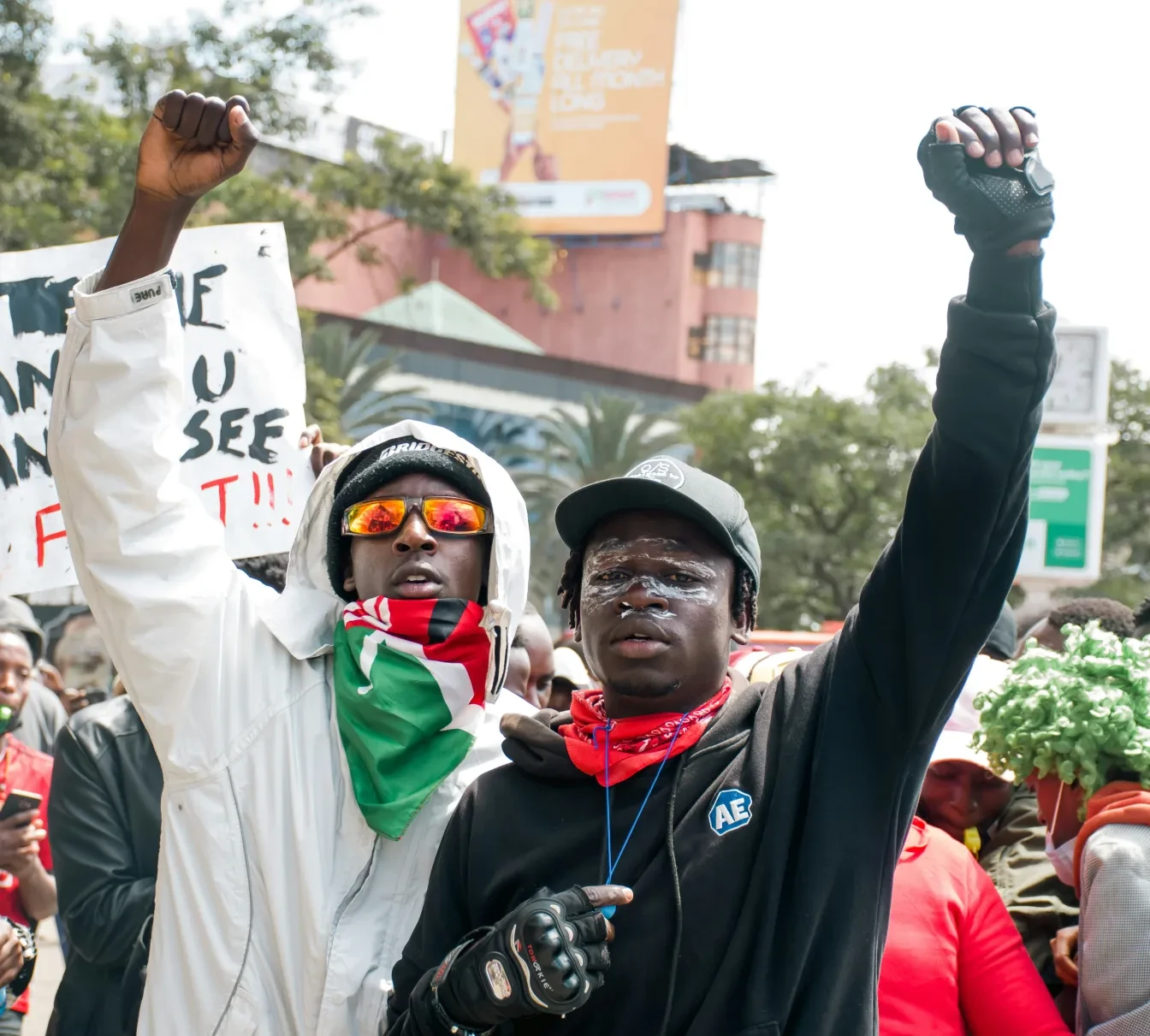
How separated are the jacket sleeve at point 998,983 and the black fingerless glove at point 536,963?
3.20 ft

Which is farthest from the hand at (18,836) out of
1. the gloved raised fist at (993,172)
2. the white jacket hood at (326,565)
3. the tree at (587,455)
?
the tree at (587,455)

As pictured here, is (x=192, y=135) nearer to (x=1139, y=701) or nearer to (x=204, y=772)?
(x=204, y=772)

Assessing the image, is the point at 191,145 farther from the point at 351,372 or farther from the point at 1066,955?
the point at 351,372

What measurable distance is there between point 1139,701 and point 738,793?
1266mm

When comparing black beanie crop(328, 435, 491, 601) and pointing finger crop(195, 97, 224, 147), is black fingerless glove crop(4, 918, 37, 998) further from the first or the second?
pointing finger crop(195, 97, 224, 147)

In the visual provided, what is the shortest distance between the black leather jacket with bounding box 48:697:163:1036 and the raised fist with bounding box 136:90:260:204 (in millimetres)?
1567

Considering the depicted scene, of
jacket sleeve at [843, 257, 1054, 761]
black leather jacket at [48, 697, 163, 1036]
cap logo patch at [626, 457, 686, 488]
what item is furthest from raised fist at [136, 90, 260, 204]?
black leather jacket at [48, 697, 163, 1036]

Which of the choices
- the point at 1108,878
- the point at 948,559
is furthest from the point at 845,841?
the point at 1108,878

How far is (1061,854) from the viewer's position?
320 cm

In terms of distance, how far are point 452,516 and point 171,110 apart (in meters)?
0.93

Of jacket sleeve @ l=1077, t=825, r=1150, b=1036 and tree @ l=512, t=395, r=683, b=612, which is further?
tree @ l=512, t=395, r=683, b=612

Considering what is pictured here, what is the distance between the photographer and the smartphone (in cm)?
420

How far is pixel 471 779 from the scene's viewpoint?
117 inches

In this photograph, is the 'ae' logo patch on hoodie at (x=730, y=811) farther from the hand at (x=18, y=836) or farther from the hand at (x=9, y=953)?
the hand at (x=18, y=836)
